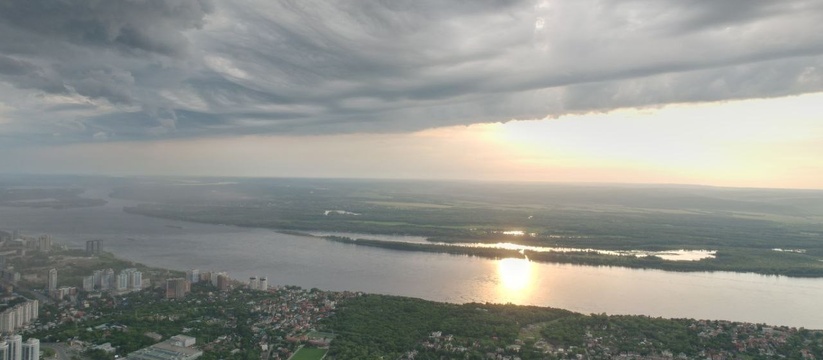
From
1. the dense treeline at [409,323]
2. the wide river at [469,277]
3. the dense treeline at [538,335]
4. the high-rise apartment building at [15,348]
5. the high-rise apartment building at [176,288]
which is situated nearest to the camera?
the high-rise apartment building at [15,348]

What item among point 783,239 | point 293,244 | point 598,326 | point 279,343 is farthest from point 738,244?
point 279,343

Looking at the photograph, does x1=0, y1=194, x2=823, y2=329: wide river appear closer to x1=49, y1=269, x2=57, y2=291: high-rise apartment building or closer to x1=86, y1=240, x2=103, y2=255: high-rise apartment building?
x1=86, y1=240, x2=103, y2=255: high-rise apartment building

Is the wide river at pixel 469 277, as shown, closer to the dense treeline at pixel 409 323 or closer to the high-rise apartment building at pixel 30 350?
the dense treeline at pixel 409 323

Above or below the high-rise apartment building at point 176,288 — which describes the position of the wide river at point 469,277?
below

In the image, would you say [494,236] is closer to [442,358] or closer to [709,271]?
[709,271]

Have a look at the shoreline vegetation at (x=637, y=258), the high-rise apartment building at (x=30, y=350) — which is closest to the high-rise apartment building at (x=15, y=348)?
the high-rise apartment building at (x=30, y=350)

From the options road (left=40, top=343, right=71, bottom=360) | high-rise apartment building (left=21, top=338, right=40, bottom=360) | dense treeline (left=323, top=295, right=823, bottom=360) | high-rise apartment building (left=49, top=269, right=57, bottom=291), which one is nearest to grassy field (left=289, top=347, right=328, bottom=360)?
dense treeline (left=323, top=295, right=823, bottom=360)
